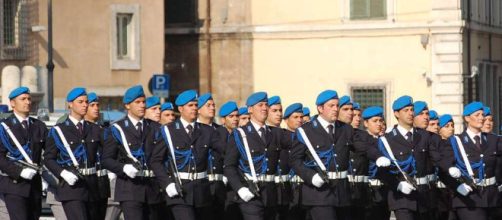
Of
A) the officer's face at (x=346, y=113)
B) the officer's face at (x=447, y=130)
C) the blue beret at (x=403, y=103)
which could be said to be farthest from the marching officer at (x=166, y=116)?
the officer's face at (x=447, y=130)

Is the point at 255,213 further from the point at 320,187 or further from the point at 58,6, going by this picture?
the point at 58,6

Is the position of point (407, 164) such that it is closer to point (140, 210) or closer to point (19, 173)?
point (140, 210)

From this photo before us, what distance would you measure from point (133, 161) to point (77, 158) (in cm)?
67

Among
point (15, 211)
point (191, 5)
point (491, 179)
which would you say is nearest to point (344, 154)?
point (491, 179)

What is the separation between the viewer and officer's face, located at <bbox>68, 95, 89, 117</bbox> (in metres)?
22.5

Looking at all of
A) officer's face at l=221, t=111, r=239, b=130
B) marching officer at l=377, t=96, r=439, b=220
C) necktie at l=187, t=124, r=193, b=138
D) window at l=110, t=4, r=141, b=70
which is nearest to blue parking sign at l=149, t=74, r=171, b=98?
window at l=110, t=4, r=141, b=70

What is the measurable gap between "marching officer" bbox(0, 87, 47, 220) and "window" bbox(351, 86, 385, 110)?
28845 millimetres

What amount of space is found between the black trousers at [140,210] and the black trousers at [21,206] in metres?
1.11

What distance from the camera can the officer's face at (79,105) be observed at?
22531 mm

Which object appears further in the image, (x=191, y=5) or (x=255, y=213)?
(x=191, y=5)

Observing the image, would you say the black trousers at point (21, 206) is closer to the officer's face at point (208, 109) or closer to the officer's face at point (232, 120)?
the officer's face at point (208, 109)

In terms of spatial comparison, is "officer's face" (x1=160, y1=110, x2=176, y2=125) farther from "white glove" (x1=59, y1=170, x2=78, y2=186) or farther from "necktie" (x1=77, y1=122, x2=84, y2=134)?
"white glove" (x1=59, y1=170, x2=78, y2=186)

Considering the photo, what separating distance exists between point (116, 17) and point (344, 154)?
27.3 meters

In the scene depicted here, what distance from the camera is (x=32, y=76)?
4500cm
